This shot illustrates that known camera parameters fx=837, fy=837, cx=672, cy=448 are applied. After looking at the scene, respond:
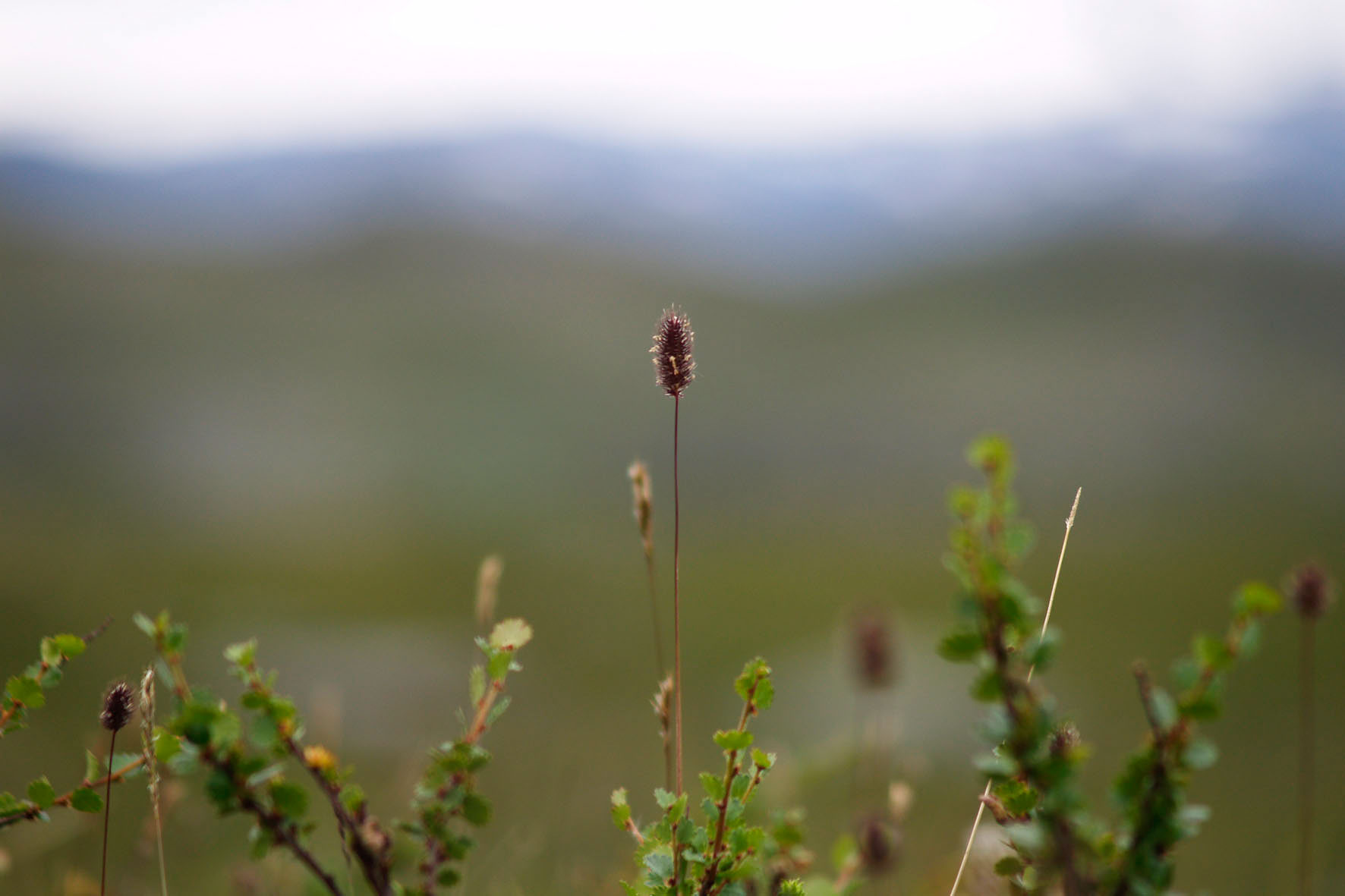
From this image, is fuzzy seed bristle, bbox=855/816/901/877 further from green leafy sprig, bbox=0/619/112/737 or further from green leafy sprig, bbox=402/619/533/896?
green leafy sprig, bbox=0/619/112/737

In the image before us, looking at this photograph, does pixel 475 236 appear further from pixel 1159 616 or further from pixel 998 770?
pixel 998 770

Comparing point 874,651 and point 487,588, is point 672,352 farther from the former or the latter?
point 874,651

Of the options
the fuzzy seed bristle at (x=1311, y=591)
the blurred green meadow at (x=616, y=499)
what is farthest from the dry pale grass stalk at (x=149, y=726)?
the fuzzy seed bristle at (x=1311, y=591)

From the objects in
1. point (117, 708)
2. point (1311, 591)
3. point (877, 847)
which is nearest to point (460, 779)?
point (117, 708)

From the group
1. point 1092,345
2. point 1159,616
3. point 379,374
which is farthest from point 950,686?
point 1092,345

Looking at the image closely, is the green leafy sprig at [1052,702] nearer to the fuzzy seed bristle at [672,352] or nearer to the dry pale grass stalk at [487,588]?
the fuzzy seed bristle at [672,352]

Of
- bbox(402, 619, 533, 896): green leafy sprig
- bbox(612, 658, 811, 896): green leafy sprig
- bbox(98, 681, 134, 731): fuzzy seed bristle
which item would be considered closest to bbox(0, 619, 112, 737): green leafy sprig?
bbox(98, 681, 134, 731): fuzzy seed bristle
